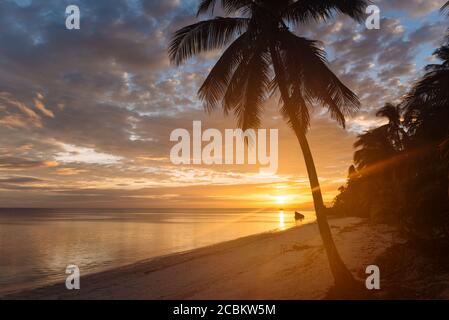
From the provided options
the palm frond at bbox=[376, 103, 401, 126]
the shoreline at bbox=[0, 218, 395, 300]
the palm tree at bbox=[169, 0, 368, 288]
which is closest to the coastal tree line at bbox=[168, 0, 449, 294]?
the palm tree at bbox=[169, 0, 368, 288]

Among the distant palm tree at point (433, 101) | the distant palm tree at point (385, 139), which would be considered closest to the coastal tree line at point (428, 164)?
the distant palm tree at point (433, 101)

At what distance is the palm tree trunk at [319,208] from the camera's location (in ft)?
32.3

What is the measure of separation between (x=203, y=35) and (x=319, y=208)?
20.8ft

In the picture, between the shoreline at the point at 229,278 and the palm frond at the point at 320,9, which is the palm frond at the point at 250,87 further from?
the shoreline at the point at 229,278

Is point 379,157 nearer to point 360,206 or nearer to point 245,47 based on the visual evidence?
point 360,206

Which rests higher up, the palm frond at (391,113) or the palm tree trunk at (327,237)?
the palm frond at (391,113)

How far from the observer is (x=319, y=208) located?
9883 mm

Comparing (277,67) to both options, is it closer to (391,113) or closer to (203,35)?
(203,35)

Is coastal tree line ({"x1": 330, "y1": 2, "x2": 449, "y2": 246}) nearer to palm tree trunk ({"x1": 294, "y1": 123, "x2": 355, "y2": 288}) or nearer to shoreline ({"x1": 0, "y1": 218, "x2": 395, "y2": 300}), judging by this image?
shoreline ({"x1": 0, "y1": 218, "x2": 395, "y2": 300})

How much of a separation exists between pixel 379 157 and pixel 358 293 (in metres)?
34.7

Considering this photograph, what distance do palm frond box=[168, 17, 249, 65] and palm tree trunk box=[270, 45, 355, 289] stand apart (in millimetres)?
1551

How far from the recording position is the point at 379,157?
4069cm
